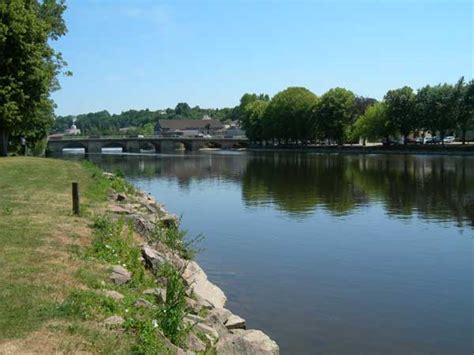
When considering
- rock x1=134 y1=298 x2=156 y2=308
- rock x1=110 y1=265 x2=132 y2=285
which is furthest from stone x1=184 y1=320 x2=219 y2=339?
rock x1=110 y1=265 x2=132 y2=285

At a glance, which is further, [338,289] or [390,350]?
[338,289]

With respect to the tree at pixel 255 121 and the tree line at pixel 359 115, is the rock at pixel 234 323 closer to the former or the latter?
the tree line at pixel 359 115

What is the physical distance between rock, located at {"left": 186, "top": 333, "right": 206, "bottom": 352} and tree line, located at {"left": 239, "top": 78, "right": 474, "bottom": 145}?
99.1 meters

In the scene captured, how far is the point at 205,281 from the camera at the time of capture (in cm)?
1714

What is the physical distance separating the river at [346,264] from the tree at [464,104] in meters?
61.8

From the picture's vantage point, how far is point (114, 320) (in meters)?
Result: 9.30

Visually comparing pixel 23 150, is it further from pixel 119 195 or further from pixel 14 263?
pixel 14 263

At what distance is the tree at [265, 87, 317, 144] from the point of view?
138m

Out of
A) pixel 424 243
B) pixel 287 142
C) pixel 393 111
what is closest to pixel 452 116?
pixel 393 111

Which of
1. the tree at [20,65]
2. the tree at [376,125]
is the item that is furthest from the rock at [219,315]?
the tree at [376,125]

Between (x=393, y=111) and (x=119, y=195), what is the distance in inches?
3703

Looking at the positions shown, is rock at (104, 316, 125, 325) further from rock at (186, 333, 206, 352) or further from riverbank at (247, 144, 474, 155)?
riverbank at (247, 144, 474, 155)

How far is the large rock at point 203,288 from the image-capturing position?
15130 millimetres

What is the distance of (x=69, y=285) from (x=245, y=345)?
355 centimetres
